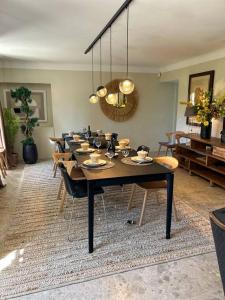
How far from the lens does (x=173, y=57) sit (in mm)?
4941

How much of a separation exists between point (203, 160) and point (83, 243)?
9.43 ft

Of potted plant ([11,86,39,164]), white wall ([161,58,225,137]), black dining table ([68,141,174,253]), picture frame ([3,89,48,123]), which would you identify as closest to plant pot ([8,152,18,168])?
potted plant ([11,86,39,164])

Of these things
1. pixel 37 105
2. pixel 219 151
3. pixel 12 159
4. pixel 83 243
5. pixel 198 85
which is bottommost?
pixel 83 243

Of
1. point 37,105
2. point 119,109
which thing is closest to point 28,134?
point 37,105

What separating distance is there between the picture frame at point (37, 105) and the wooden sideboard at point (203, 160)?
3.53 m

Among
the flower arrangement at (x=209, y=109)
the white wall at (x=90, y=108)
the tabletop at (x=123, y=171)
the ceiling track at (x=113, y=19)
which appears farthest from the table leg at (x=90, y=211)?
the white wall at (x=90, y=108)

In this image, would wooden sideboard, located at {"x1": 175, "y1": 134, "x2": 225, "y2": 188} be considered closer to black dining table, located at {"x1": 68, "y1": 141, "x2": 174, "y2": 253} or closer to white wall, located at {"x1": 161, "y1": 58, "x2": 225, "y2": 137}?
white wall, located at {"x1": 161, "y1": 58, "x2": 225, "y2": 137}

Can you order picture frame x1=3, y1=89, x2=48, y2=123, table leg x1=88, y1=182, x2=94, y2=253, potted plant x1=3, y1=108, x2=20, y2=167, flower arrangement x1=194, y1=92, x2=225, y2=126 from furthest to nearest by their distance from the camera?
picture frame x1=3, y1=89, x2=48, y2=123 < potted plant x1=3, y1=108, x2=20, y2=167 < flower arrangement x1=194, y1=92, x2=225, y2=126 < table leg x1=88, y1=182, x2=94, y2=253

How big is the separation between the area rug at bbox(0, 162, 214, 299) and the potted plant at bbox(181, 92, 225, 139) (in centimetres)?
165

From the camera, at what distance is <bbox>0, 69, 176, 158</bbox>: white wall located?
5.79 meters

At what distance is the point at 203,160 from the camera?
4277mm

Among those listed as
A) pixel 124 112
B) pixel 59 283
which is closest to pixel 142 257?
pixel 59 283

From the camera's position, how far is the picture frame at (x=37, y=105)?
5715 millimetres

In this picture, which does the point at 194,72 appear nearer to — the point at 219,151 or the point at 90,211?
the point at 219,151
